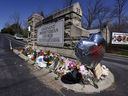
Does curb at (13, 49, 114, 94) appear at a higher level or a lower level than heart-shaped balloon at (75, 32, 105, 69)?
lower

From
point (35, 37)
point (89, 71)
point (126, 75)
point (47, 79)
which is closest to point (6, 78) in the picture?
point (47, 79)

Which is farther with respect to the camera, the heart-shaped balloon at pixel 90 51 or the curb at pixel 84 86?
the heart-shaped balloon at pixel 90 51

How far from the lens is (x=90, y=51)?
627 cm

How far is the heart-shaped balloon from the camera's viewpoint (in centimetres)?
627

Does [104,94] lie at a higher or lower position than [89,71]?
lower

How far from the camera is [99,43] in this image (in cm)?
650

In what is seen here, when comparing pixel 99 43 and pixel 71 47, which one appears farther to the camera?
pixel 71 47

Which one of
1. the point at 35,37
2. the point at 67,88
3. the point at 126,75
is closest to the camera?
the point at 67,88

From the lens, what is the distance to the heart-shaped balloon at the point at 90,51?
6.27 meters

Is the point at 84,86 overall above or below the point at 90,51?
below

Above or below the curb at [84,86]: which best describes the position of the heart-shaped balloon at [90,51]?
above

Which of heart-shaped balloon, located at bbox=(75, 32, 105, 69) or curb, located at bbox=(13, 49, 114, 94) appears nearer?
curb, located at bbox=(13, 49, 114, 94)

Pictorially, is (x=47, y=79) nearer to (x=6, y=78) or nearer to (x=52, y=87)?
(x=52, y=87)

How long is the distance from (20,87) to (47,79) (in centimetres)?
120
